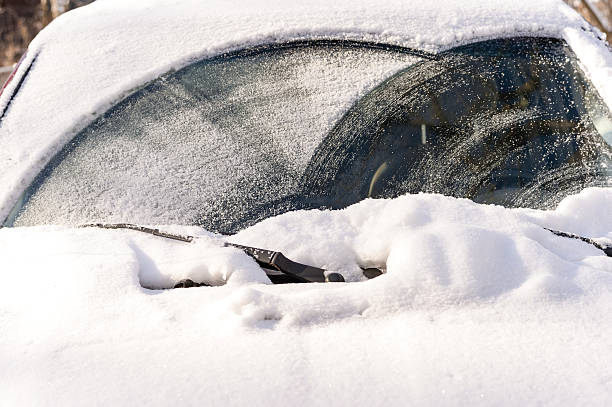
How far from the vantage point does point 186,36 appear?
228 centimetres

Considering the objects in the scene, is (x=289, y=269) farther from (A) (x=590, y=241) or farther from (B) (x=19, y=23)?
(B) (x=19, y=23)

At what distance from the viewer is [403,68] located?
2.18 metres

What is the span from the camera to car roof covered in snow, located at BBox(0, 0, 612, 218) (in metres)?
2.13

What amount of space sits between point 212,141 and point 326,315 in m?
0.85

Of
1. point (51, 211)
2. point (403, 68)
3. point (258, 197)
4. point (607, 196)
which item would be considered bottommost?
point (51, 211)

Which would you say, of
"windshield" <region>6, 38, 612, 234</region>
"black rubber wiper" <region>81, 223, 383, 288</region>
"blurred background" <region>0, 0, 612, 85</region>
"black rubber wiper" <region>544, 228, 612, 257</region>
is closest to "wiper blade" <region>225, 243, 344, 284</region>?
"black rubber wiper" <region>81, 223, 383, 288</region>

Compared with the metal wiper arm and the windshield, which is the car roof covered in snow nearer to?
the windshield

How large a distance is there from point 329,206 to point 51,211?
782 mm

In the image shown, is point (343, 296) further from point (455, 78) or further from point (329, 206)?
point (455, 78)

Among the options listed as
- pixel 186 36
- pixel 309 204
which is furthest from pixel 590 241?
pixel 186 36

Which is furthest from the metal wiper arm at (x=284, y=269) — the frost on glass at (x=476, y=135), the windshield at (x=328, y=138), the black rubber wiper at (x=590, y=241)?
the black rubber wiper at (x=590, y=241)

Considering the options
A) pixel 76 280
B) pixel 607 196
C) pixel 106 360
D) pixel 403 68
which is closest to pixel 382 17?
pixel 403 68

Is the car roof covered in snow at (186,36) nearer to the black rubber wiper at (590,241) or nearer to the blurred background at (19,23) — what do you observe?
the black rubber wiper at (590,241)

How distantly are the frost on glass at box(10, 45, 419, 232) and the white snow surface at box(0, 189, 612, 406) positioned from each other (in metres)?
0.14
